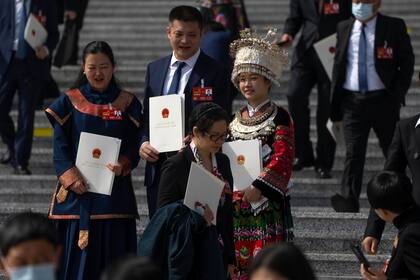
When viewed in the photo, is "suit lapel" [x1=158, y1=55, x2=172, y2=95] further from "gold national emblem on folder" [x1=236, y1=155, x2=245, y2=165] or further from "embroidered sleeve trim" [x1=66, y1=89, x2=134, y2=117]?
"gold national emblem on folder" [x1=236, y1=155, x2=245, y2=165]

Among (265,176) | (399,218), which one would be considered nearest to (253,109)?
(265,176)

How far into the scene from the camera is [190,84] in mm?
8766

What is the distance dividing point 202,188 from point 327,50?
13.8ft

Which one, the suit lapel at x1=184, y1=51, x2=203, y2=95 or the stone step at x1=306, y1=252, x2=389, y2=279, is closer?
the suit lapel at x1=184, y1=51, x2=203, y2=95

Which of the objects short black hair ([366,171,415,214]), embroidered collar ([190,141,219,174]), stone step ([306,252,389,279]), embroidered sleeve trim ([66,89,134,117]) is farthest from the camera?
stone step ([306,252,389,279])

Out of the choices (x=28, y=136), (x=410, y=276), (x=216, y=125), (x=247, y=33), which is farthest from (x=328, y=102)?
(x=410, y=276)

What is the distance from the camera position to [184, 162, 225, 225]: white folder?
754 centimetres

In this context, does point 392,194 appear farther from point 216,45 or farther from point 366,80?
point 216,45

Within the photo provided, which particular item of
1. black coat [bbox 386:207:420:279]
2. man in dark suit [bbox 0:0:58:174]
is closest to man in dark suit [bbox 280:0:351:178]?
man in dark suit [bbox 0:0:58:174]

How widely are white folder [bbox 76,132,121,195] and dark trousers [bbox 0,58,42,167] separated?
322 centimetres

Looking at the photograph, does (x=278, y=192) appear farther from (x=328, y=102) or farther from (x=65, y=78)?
(x=65, y=78)

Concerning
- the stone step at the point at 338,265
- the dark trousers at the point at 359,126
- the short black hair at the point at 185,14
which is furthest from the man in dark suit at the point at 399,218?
the dark trousers at the point at 359,126

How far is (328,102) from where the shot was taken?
472 inches

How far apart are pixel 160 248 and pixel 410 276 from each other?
150cm
